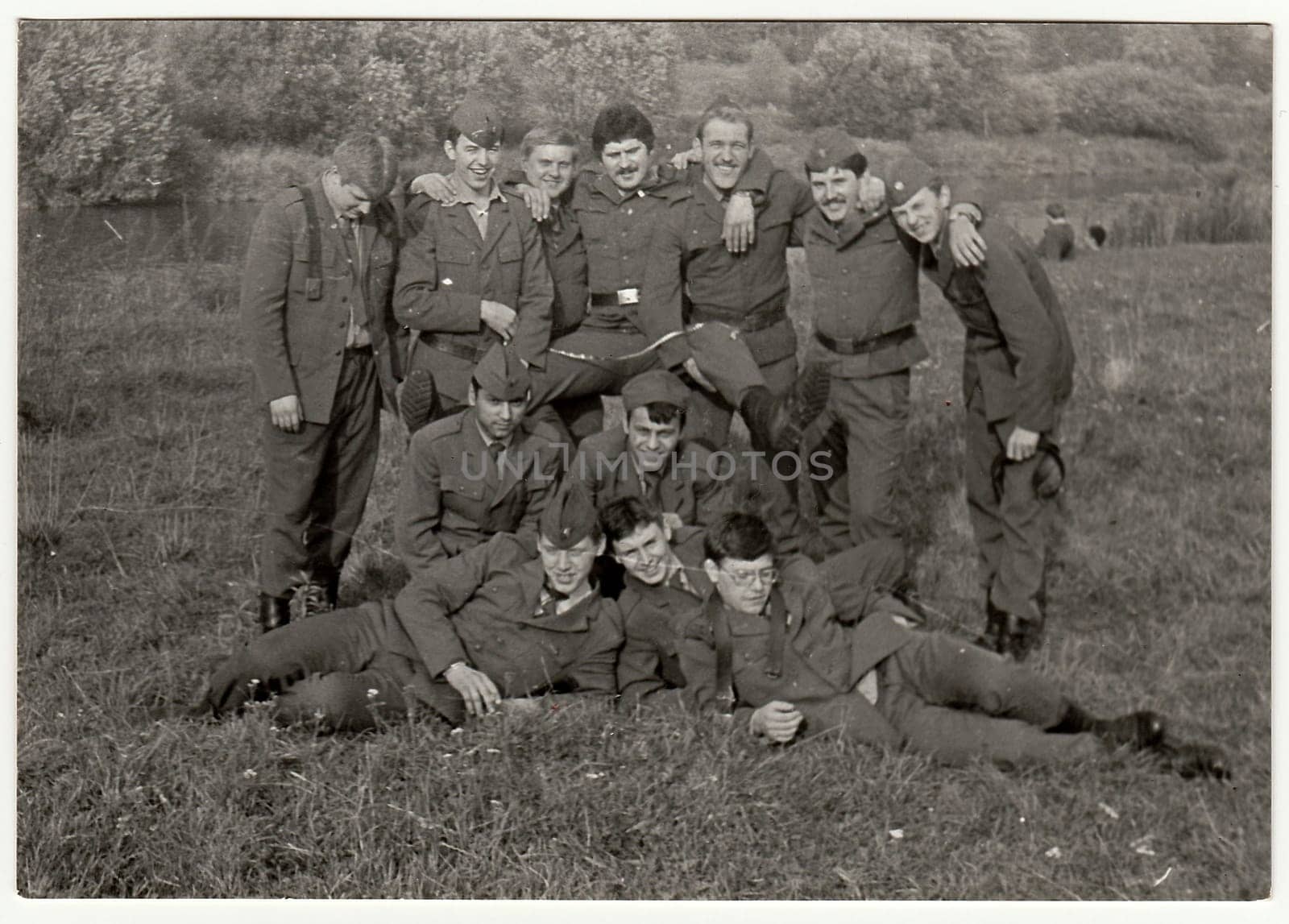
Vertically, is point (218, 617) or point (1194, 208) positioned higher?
point (1194, 208)

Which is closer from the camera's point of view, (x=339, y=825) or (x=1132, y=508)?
(x=339, y=825)

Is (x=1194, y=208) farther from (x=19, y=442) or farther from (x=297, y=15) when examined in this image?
(x=19, y=442)

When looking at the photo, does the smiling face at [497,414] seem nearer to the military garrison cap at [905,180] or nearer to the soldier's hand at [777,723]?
the soldier's hand at [777,723]

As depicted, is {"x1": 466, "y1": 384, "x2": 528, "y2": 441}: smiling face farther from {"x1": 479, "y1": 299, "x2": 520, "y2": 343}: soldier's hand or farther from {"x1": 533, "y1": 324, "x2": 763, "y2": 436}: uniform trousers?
{"x1": 479, "y1": 299, "x2": 520, "y2": 343}: soldier's hand

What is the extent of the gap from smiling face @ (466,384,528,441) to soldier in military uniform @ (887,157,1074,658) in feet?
5.27

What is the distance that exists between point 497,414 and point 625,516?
0.61 meters

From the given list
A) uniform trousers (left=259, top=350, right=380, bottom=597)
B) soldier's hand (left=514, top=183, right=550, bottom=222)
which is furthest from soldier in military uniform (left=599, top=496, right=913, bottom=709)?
soldier's hand (left=514, top=183, right=550, bottom=222)

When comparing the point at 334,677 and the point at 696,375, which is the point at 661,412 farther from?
the point at 334,677

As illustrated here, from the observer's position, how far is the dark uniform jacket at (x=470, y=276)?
6.11 m

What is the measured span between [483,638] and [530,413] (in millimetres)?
868

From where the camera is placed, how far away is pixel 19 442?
6.33 m

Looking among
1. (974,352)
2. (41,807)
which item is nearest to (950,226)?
(974,352)

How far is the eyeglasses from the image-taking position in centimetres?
598

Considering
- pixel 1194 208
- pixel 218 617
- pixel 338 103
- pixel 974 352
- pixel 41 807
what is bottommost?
pixel 41 807
